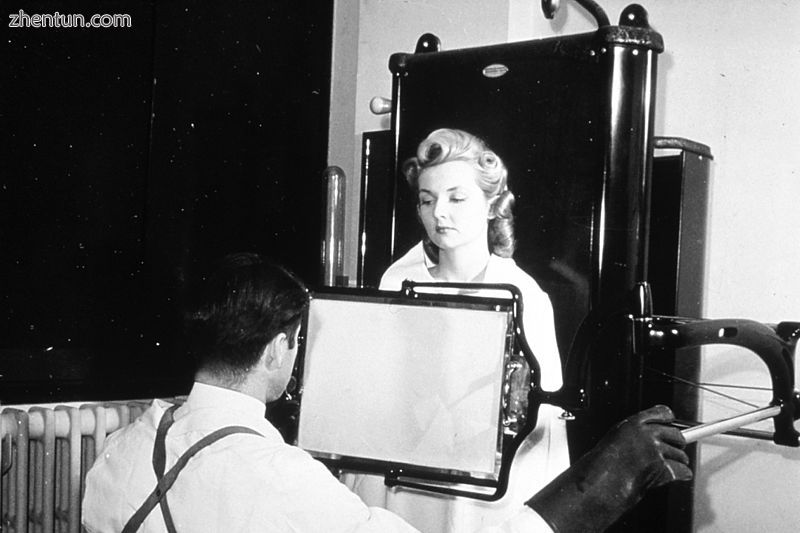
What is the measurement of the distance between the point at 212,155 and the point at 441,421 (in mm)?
1438

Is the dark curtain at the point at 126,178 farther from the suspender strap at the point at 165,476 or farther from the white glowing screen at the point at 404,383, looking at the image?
the suspender strap at the point at 165,476

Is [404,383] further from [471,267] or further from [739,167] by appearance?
[739,167]

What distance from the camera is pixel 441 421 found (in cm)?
146

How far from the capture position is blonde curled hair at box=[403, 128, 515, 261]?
1640 mm

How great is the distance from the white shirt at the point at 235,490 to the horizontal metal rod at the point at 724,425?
0.30 m

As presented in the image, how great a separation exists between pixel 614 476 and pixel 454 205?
0.70 m

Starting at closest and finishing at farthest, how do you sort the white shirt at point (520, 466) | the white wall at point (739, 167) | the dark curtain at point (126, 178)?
the white shirt at point (520, 466)
the white wall at point (739, 167)
the dark curtain at point (126, 178)

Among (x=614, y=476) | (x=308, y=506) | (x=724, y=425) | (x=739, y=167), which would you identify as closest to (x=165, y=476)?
(x=308, y=506)

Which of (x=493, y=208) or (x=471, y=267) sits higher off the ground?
(x=493, y=208)

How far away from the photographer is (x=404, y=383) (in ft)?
4.90

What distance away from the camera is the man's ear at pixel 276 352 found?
4.47 ft

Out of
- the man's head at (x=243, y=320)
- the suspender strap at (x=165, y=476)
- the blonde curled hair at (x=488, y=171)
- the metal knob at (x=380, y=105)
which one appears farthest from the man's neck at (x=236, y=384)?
the metal knob at (x=380, y=105)

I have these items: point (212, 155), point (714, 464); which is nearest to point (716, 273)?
point (714, 464)

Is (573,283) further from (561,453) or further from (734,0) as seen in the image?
(734,0)
